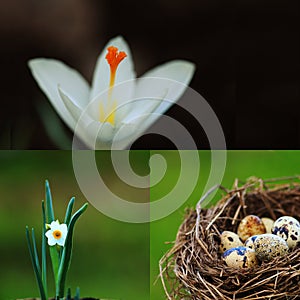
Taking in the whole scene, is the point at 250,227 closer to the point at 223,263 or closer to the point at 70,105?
the point at 223,263

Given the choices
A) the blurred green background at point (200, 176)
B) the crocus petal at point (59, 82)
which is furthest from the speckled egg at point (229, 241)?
the crocus petal at point (59, 82)

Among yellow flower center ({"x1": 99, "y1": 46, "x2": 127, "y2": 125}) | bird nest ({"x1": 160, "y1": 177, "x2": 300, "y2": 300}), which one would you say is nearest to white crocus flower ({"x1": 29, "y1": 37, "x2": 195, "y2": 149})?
yellow flower center ({"x1": 99, "y1": 46, "x2": 127, "y2": 125})

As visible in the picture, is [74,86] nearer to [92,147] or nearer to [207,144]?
[92,147]

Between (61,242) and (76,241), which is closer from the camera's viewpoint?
(61,242)

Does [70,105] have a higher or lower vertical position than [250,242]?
higher

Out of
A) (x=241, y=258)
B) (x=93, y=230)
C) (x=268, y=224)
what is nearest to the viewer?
(x=241, y=258)

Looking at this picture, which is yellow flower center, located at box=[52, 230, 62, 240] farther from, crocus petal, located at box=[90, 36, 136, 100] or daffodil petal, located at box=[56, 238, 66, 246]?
crocus petal, located at box=[90, 36, 136, 100]

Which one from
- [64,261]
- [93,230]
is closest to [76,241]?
[93,230]
